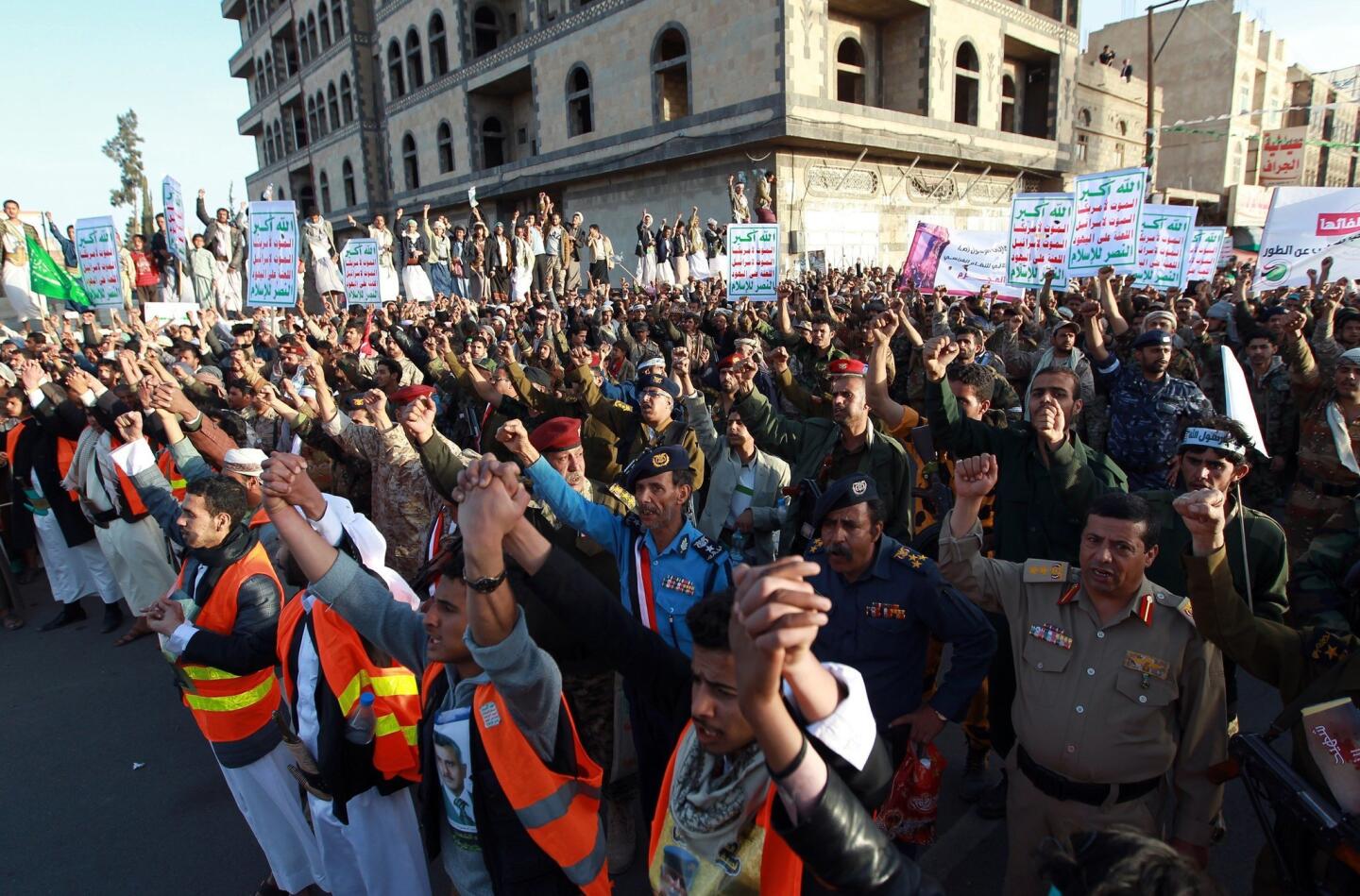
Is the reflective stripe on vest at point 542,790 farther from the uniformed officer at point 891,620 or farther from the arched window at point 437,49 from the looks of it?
the arched window at point 437,49

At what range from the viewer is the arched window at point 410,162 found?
35188mm

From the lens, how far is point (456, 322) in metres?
11.4

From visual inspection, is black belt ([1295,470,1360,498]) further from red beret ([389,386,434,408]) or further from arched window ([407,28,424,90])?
arched window ([407,28,424,90])

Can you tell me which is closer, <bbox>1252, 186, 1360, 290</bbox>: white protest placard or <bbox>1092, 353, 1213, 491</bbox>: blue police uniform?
<bbox>1092, 353, 1213, 491</bbox>: blue police uniform

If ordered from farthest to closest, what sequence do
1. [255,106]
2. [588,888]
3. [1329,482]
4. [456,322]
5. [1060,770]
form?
[255,106]
[456,322]
[1329,482]
[1060,770]
[588,888]

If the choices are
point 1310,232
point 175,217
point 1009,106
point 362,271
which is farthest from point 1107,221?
point 1009,106

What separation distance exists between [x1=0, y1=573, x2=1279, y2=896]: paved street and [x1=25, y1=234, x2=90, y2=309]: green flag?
718 centimetres

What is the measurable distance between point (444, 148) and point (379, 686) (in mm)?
35212

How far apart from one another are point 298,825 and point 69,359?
274 inches

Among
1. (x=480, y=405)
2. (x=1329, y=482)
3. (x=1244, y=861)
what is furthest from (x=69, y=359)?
(x=1329, y=482)

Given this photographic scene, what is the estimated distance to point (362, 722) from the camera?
228 centimetres

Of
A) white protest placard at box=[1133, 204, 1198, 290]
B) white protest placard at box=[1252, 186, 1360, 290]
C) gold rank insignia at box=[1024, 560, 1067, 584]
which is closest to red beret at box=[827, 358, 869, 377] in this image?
gold rank insignia at box=[1024, 560, 1067, 584]

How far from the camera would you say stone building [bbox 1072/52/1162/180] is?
3170 cm

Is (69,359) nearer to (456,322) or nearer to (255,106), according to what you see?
(456,322)
